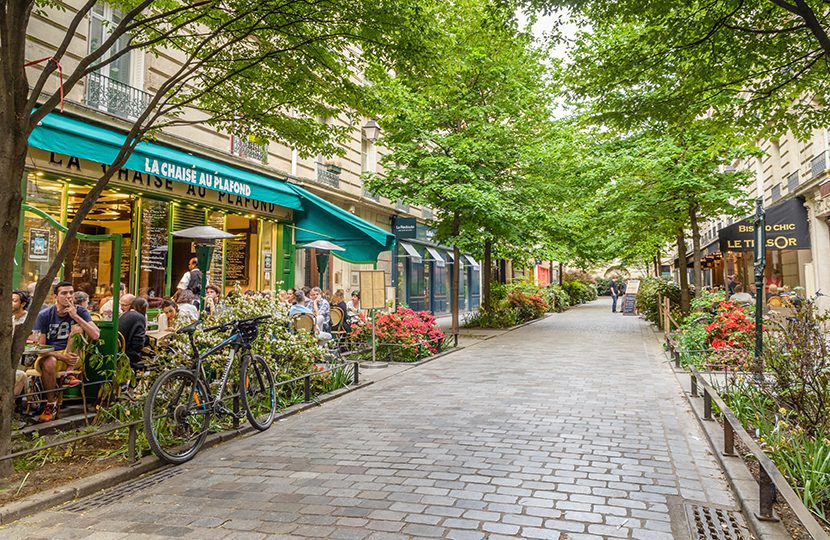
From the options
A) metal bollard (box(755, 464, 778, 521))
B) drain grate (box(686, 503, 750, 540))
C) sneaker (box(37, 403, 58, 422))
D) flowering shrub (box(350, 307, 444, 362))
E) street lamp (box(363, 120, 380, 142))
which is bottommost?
drain grate (box(686, 503, 750, 540))

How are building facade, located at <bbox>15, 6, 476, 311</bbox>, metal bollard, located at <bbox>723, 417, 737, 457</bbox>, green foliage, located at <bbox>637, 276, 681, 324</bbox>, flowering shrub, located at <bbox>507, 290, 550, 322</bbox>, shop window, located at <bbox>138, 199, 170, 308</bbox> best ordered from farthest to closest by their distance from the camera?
flowering shrub, located at <bbox>507, 290, 550, 322</bbox> → green foliage, located at <bbox>637, 276, 681, 324</bbox> → shop window, located at <bbox>138, 199, 170, 308</bbox> → building facade, located at <bbox>15, 6, 476, 311</bbox> → metal bollard, located at <bbox>723, 417, 737, 457</bbox>

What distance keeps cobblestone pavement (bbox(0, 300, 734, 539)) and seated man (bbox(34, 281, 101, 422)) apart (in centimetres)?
228

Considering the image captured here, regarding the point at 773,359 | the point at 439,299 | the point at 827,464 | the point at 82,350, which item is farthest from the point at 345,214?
the point at 439,299

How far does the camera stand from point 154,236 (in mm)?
11406

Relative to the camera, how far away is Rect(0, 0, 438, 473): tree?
462 cm

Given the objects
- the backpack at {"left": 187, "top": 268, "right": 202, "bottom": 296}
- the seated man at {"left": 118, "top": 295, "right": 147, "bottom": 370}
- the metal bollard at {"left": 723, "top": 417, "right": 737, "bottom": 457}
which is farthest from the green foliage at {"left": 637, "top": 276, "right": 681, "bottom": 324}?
the seated man at {"left": 118, "top": 295, "right": 147, "bottom": 370}

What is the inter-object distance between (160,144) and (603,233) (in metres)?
14.2

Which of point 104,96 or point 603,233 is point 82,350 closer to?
point 104,96

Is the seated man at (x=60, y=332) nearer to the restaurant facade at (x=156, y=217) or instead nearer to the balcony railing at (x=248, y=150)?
the restaurant facade at (x=156, y=217)

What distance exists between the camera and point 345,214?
1393 cm

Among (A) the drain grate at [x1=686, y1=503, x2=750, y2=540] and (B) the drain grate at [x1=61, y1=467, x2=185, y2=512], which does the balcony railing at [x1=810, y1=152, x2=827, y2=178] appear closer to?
(A) the drain grate at [x1=686, y1=503, x2=750, y2=540]

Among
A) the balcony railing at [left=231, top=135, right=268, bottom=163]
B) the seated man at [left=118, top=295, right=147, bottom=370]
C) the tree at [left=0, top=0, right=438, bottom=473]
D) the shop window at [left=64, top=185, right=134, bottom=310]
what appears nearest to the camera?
the tree at [left=0, top=0, right=438, bottom=473]

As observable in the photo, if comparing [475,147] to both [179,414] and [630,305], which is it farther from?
[630,305]

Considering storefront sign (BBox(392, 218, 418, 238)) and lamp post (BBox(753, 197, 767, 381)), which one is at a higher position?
storefront sign (BBox(392, 218, 418, 238))
